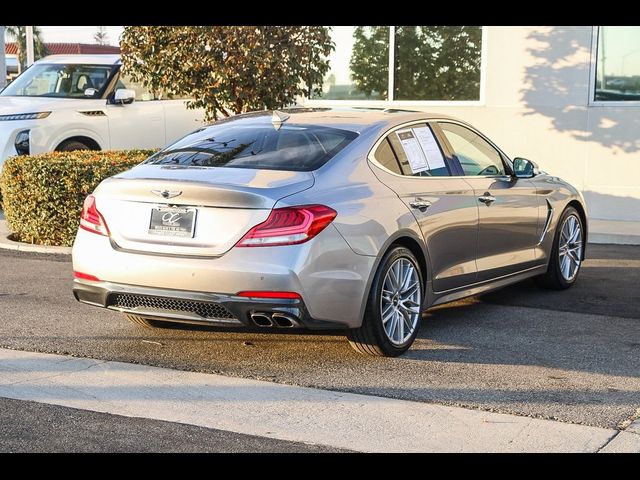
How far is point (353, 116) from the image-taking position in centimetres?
749

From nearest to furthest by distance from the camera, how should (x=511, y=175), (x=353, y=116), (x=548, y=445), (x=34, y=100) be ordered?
1. (x=548, y=445)
2. (x=353, y=116)
3. (x=511, y=175)
4. (x=34, y=100)

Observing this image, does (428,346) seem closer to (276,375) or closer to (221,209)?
(276,375)

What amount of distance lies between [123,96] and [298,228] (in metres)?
8.89

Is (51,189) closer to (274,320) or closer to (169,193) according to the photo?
(169,193)

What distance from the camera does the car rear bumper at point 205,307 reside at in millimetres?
6160

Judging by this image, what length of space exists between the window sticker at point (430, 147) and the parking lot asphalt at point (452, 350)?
118cm

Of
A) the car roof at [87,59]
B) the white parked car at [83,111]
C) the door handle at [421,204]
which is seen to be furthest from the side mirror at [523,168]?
the car roof at [87,59]

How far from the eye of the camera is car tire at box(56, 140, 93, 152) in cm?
1391

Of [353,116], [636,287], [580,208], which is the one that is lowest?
[636,287]

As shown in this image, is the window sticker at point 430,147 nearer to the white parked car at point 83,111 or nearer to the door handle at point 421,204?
the door handle at point 421,204

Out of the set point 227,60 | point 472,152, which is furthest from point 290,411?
point 227,60

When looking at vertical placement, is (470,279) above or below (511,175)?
below
